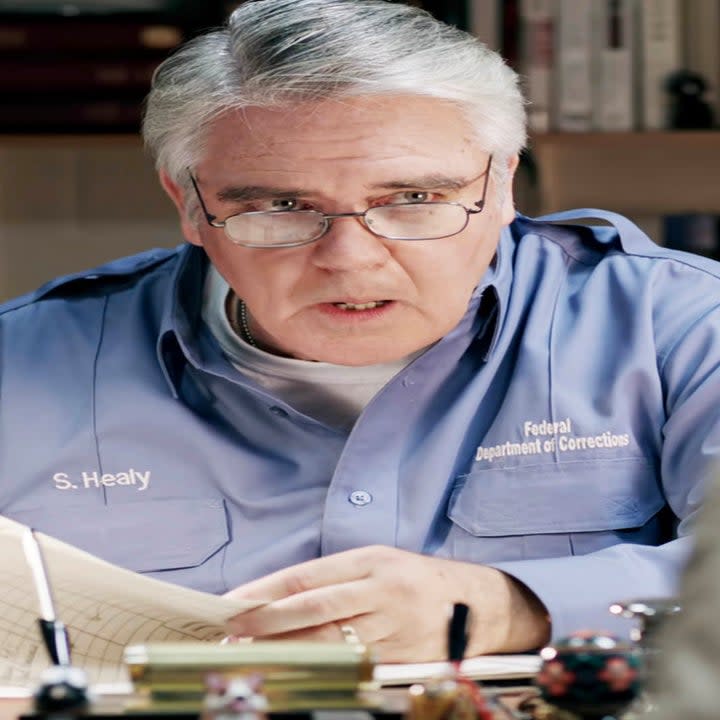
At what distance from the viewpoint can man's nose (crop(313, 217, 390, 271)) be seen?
5.69 feet

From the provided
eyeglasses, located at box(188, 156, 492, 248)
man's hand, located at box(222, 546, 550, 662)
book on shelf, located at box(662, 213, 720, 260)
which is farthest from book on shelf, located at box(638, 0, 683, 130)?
man's hand, located at box(222, 546, 550, 662)

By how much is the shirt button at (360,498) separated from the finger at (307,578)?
260mm

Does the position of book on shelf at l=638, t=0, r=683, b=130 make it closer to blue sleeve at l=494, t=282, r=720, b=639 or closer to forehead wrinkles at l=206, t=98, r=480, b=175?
blue sleeve at l=494, t=282, r=720, b=639

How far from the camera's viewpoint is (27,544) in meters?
1.41

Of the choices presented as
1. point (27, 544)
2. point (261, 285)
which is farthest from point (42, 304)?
point (27, 544)

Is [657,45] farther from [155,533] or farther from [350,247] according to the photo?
[155,533]

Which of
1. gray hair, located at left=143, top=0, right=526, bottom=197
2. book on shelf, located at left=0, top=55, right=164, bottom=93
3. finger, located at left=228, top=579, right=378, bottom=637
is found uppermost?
gray hair, located at left=143, top=0, right=526, bottom=197

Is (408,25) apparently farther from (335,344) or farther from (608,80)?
(608,80)

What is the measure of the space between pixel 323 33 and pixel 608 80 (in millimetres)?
1236

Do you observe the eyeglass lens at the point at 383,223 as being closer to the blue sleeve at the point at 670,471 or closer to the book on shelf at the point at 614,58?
the blue sleeve at the point at 670,471

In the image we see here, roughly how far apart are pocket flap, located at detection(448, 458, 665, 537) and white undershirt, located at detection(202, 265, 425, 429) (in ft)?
0.58

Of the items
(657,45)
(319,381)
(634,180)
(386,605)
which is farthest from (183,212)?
(634,180)

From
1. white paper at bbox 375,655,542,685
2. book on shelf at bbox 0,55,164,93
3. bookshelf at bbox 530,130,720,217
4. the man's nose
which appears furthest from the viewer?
bookshelf at bbox 530,130,720,217

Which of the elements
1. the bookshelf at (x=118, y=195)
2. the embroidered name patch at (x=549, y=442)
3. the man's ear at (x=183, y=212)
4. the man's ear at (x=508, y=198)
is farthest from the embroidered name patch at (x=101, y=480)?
the bookshelf at (x=118, y=195)
